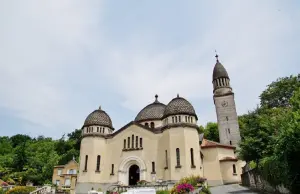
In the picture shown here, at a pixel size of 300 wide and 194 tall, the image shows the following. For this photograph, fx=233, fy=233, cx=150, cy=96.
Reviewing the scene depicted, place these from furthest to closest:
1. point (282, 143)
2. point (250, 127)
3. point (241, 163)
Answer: point (241, 163), point (250, 127), point (282, 143)

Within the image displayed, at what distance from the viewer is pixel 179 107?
26.5m

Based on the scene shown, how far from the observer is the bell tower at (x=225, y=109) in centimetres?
3475

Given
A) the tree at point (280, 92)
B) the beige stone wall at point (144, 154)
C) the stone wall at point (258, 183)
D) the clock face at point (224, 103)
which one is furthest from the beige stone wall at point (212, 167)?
the tree at point (280, 92)

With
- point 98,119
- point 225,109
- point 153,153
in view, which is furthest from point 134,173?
point 225,109

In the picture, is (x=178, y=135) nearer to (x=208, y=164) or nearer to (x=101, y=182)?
(x=208, y=164)

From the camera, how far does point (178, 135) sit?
25.3 m

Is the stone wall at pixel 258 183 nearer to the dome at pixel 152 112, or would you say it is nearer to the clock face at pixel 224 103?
the clock face at pixel 224 103

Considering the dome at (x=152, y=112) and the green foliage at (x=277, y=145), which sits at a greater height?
the dome at (x=152, y=112)

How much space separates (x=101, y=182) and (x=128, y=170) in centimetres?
Answer: 337

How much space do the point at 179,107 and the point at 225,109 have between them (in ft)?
42.0

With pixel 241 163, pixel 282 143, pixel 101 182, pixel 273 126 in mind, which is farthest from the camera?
pixel 241 163

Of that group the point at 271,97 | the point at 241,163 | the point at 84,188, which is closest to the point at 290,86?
the point at 271,97

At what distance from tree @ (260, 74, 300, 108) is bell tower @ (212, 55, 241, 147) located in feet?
16.7

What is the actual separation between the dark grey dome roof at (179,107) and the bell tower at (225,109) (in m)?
Answer: 10.7
